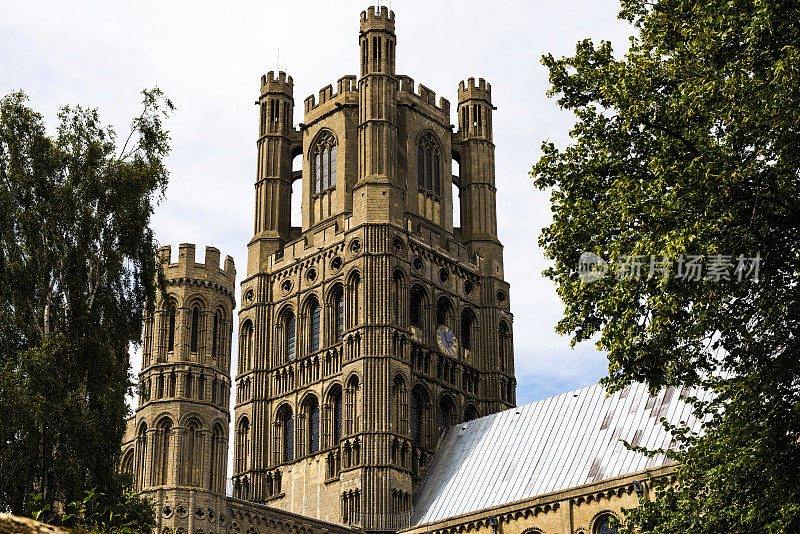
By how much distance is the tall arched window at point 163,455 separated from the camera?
153ft

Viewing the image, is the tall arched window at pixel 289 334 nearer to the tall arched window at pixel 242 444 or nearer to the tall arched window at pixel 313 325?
the tall arched window at pixel 313 325

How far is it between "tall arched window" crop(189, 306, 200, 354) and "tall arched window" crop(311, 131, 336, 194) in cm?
2104

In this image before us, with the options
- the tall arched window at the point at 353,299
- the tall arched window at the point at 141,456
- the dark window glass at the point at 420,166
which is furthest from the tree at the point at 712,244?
the dark window glass at the point at 420,166

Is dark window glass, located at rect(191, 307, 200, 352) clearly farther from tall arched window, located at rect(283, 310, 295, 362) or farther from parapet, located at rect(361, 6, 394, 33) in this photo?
parapet, located at rect(361, 6, 394, 33)

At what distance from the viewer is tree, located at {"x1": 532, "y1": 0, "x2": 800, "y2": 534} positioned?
24047 mm

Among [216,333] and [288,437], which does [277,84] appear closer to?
[288,437]

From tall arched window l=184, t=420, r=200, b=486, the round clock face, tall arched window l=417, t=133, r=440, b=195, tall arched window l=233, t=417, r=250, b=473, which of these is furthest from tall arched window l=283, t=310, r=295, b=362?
tall arched window l=184, t=420, r=200, b=486

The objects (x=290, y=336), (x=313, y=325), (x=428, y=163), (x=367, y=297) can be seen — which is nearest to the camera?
(x=367, y=297)

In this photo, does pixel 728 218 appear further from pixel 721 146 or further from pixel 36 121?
pixel 36 121

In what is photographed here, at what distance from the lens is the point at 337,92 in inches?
2820

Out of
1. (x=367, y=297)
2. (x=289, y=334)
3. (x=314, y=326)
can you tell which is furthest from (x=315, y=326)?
(x=367, y=297)

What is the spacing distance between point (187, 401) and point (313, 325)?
1937cm

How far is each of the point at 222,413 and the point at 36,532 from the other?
121ft
